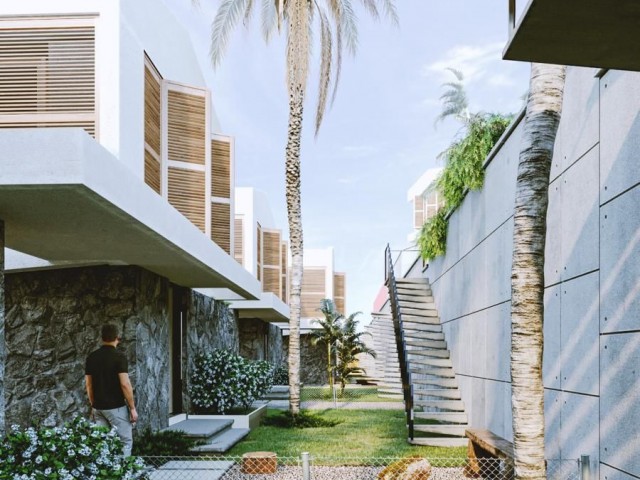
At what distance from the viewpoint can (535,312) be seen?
4.88 metres

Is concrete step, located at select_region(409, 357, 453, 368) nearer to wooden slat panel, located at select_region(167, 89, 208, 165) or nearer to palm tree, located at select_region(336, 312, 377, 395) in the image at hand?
wooden slat panel, located at select_region(167, 89, 208, 165)

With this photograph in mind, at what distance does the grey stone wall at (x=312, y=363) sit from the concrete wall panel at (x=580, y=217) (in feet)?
88.1

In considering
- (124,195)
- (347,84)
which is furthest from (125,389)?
(347,84)

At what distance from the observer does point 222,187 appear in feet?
42.7

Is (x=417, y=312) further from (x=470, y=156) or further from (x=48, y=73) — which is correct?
(x=48, y=73)

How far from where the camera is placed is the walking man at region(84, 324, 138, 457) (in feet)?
23.1

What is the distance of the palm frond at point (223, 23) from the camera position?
14555 mm

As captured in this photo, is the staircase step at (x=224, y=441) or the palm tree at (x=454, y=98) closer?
the staircase step at (x=224, y=441)

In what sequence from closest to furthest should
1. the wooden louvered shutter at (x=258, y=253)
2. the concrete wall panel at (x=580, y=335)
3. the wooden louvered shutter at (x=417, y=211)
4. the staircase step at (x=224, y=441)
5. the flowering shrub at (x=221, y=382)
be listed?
the concrete wall panel at (x=580, y=335)
the staircase step at (x=224, y=441)
the flowering shrub at (x=221, y=382)
the wooden louvered shutter at (x=258, y=253)
the wooden louvered shutter at (x=417, y=211)

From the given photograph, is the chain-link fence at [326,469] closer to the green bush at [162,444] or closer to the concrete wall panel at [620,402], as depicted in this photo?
the green bush at [162,444]

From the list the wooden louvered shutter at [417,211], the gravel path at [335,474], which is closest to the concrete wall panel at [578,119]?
the gravel path at [335,474]

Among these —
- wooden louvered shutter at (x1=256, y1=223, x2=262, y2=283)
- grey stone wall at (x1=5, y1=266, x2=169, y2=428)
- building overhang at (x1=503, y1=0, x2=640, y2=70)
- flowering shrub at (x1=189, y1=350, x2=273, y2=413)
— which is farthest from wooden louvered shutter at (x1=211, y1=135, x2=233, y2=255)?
wooden louvered shutter at (x1=256, y1=223, x2=262, y2=283)

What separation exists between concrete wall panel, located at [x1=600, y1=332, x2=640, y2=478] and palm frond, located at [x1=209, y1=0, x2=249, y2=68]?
1104 centimetres

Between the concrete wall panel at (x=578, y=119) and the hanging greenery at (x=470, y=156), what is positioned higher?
the hanging greenery at (x=470, y=156)
